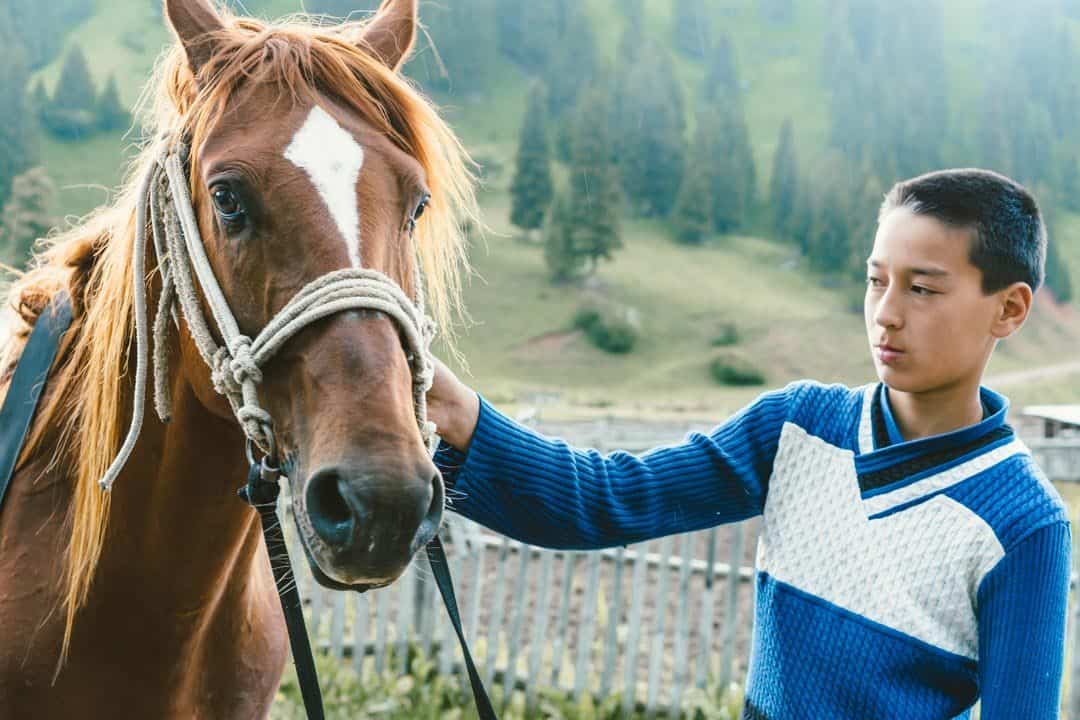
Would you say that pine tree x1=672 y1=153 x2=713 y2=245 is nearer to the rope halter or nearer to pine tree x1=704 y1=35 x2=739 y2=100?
pine tree x1=704 y1=35 x2=739 y2=100

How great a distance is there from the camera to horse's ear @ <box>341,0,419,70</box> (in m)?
2.10

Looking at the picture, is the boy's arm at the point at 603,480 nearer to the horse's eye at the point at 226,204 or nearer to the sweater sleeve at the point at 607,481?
the sweater sleeve at the point at 607,481

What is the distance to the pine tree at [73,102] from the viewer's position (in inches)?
2372

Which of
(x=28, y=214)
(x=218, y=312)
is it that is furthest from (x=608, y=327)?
(x=218, y=312)

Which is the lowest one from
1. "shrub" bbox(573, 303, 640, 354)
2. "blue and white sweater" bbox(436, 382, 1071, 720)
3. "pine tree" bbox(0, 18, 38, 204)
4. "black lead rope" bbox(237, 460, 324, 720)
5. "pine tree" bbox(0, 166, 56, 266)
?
"black lead rope" bbox(237, 460, 324, 720)

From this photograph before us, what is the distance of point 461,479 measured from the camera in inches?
75.9

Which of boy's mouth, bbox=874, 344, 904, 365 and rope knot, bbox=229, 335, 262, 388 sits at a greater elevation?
boy's mouth, bbox=874, 344, 904, 365

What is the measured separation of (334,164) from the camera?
5.43 ft

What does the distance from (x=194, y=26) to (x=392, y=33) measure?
1.39 feet

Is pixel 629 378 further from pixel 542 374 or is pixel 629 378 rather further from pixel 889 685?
pixel 889 685

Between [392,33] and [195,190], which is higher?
[392,33]

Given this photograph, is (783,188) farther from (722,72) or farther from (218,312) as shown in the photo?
(218,312)

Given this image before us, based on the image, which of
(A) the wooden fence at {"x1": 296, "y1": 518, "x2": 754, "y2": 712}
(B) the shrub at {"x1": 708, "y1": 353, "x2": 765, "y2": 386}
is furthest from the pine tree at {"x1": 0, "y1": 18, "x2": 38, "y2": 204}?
(A) the wooden fence at {"x1": 296, "y1": 518, "x2": 754, "y2": 712}

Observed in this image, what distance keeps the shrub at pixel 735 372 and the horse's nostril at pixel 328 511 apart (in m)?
47.8
